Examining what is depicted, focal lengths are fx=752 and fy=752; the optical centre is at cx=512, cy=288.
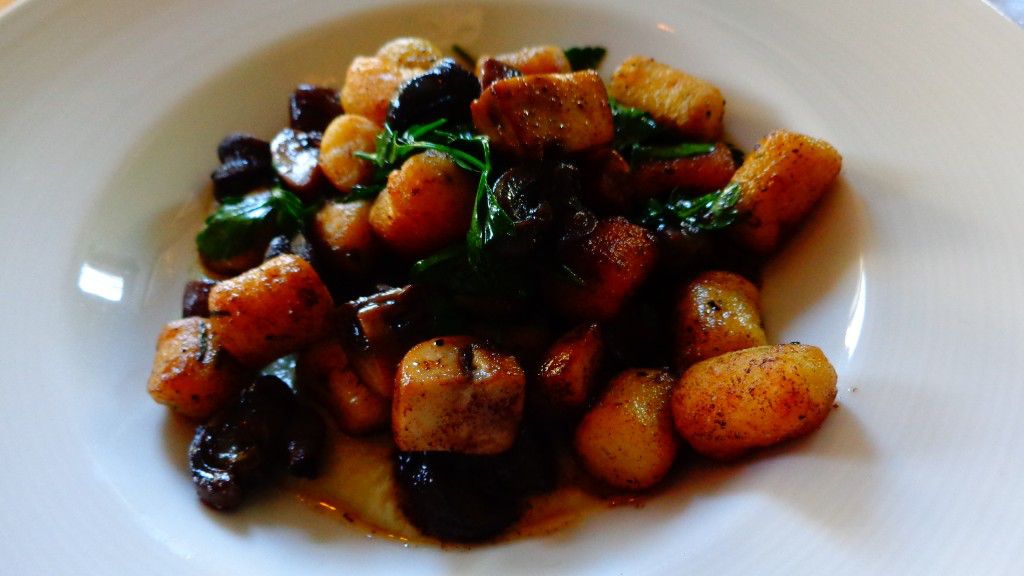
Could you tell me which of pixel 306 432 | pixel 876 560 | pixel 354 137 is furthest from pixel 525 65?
pixel 876 560

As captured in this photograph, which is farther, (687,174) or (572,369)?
(687,174)

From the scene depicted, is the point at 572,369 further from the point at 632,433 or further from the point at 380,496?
the point at 380,496

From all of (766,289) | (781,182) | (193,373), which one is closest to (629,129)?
(781,182)

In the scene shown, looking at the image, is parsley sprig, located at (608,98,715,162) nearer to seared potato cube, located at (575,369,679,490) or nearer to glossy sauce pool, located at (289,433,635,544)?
seared potato cube, located at (575,369,679,490)

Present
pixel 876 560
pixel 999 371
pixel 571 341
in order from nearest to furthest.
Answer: pixel 876 560, pixel 999 371, pixel 571 341

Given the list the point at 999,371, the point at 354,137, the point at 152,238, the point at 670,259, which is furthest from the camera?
the point at 152,238

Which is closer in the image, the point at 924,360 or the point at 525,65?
the point at 924,360

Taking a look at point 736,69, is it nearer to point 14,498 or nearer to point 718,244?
point 718,244
